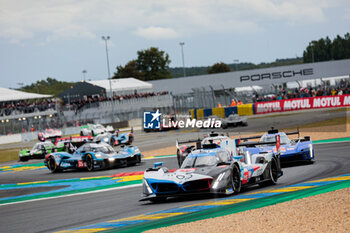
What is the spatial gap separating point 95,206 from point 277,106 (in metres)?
37.4

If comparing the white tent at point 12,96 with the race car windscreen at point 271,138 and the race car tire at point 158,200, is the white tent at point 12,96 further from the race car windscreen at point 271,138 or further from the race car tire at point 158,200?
the race car tire at point 158,200

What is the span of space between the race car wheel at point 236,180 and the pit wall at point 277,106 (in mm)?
33739

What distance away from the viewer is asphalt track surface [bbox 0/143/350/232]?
36.0ft

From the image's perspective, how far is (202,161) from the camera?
12.7 m

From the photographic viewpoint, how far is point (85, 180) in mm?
19969

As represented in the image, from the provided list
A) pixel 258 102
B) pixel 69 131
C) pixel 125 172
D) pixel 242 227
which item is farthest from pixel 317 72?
pixel 242 227

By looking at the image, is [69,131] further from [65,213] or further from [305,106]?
[65,213]

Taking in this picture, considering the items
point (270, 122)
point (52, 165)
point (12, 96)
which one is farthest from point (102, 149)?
point (12, 96)

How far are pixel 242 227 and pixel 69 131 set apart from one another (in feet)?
173

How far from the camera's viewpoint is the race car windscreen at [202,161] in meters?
12.6

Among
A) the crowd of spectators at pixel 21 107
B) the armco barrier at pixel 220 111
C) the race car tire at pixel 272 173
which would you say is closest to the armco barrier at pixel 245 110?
the armco barrier at pixel 220 111

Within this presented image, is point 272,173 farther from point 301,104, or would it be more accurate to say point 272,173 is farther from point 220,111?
point 301,104

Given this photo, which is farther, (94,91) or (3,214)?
(94,91)

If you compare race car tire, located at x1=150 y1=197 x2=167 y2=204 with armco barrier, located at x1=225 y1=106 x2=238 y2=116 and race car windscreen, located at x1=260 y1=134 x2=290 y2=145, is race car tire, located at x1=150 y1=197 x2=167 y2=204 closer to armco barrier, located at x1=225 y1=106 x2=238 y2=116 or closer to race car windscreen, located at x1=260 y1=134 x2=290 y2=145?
race car windscreen, located at x1=260 y1=134 x2=290 y2=145
